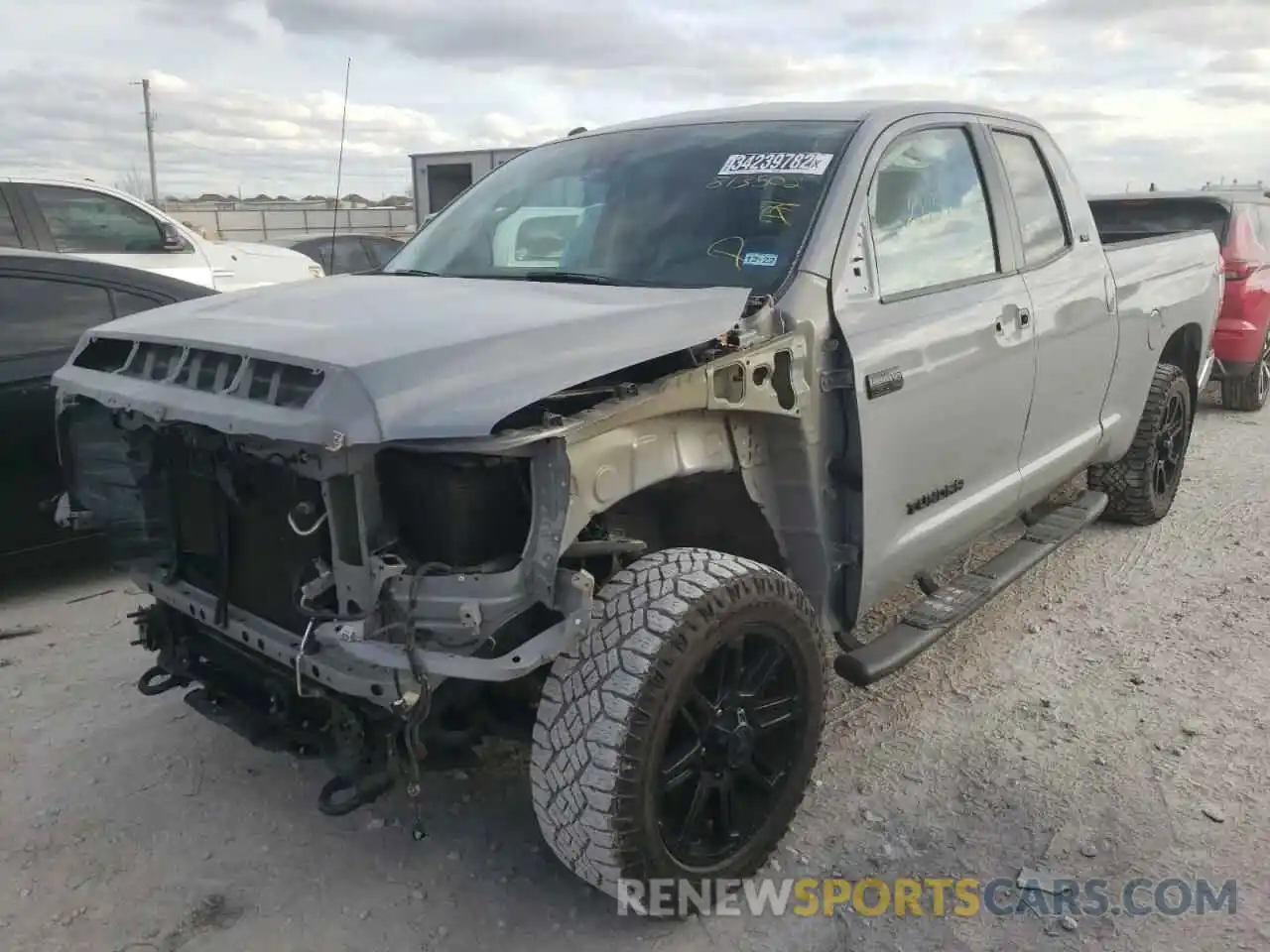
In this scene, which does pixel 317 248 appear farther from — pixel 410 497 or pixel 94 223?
pixel 410 497

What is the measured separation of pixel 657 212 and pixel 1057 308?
69.5 inches

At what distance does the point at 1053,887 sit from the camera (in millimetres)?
2744

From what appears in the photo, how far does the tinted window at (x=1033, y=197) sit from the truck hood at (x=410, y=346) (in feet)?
5.94

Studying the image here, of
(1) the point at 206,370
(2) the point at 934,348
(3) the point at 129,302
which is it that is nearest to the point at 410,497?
(1) the point at 206,370

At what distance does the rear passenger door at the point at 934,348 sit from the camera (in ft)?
10.3

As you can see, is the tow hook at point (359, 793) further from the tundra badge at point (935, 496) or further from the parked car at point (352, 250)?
the parked car at point (352, 250)

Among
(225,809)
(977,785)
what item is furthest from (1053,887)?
(225,809)

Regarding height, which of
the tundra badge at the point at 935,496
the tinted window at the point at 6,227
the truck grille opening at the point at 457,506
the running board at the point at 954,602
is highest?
the tinted window at the point at 6,227

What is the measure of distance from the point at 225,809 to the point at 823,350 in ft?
7.29

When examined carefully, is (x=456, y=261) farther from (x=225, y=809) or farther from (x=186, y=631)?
(x=225, y=809)

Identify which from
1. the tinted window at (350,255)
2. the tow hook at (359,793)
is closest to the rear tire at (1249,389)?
the tow hook at (359,793)

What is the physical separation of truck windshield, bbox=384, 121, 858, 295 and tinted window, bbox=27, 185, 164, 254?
483 centimetres

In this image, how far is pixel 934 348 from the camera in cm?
333

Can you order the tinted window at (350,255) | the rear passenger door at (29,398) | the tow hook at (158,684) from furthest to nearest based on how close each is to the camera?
the tinted window at (350,255)
the rear passenger door at (29,398)
the tow hook at (158,684)
